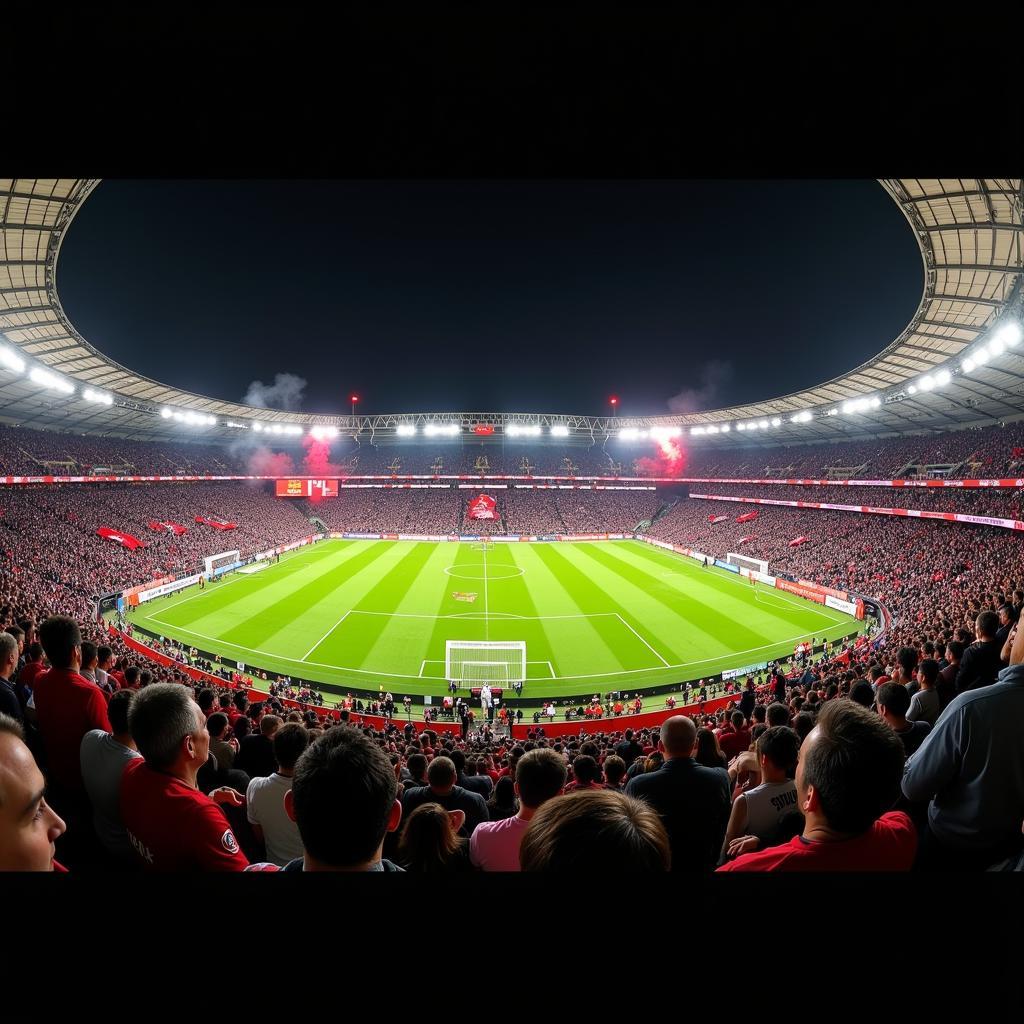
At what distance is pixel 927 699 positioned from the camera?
6.95 meters

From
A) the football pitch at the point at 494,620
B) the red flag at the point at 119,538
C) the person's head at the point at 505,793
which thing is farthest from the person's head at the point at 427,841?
the red flag at the point at 119,538

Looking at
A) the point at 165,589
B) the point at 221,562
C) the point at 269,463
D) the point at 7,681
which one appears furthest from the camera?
the point at 269,463

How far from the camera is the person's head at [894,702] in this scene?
194 inches

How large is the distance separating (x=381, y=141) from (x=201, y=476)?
63.3 m

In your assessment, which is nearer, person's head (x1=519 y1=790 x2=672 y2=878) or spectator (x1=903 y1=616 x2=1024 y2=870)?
person's head (x1=519 y1=790 x2=672 y2=878)

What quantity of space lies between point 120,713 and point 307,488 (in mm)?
68941

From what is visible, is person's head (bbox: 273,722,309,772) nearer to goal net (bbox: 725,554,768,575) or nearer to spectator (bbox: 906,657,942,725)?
spectator (bbox: 906,657,942,725)

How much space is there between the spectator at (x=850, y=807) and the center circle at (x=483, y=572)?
1416 inches

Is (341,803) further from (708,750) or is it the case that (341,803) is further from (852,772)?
(708,750)

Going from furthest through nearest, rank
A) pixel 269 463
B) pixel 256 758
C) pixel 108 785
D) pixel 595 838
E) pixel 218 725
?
pixel 269 463, pixel 218 725, pixel 256 758, pixel 108 785, pixel 595 838

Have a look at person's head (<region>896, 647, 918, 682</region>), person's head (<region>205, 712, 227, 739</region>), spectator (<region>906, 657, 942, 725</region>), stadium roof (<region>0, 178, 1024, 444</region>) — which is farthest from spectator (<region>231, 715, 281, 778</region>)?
stadium roof (<region>0, 178, 1024, 444</region>)

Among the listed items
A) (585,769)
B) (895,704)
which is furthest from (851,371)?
(585,769)

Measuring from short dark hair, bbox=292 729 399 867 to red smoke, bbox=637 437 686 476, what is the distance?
→ 74.0 meters

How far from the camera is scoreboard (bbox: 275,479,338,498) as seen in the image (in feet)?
220
